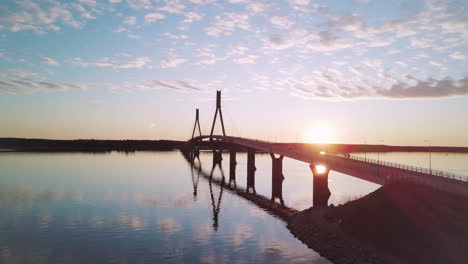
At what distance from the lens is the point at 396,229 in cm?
3266

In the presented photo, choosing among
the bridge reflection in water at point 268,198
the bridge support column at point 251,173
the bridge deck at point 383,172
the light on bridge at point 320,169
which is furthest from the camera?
the bridge support column at point 251,173

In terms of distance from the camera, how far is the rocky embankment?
1112 inches

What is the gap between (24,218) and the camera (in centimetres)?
4584

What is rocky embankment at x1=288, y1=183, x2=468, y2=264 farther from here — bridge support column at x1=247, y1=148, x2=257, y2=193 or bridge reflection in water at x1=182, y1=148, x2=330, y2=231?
bridge support column at x1=247, y1=148, x2=257, y2=193

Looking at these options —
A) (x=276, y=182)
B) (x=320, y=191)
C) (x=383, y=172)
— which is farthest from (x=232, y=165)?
(x=383, y=172)

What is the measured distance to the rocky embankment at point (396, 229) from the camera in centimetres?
2823

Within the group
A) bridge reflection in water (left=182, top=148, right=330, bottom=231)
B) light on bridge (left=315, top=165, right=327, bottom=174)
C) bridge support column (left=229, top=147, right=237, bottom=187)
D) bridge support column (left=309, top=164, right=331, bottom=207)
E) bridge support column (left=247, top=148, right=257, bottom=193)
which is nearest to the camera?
bridge reflection in water (left=182, top=148, right=330, bottom=231)

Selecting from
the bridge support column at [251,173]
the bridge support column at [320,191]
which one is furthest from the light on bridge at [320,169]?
the bridge support column at [251,173]

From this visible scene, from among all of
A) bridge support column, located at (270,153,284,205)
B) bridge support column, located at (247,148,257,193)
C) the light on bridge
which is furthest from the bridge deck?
bridge support column, located at (247,148,257,193)

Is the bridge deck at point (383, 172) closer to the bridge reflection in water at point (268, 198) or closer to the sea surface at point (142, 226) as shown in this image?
the bridge reflection in water at point (268, 198)

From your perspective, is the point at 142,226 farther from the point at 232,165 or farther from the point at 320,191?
the point at 232,165

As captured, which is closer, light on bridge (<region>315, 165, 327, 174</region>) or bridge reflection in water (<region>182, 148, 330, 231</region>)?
bridge reflection in water (<region>182, 148, 330, 231</region>)

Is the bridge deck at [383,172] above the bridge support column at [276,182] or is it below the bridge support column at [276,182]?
above

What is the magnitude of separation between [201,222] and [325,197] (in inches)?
769
